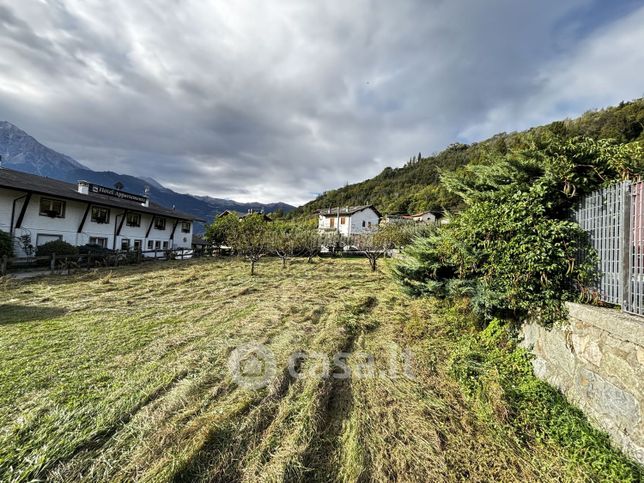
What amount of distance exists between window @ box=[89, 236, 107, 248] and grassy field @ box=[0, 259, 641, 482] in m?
15.7

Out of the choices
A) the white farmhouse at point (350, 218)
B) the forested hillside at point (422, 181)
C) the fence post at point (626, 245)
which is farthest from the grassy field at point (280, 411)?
the forested hillside at point (422, 181)

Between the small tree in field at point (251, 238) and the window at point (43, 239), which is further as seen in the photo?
the small tree in field at point (251, 238)

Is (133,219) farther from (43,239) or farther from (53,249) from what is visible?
(53,249)

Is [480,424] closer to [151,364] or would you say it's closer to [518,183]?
[518,183]

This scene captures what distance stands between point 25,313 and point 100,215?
52.0 ft

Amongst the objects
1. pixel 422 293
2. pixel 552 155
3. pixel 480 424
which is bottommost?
pixel 480 424

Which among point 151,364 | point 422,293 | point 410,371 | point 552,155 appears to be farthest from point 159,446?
point 552,155

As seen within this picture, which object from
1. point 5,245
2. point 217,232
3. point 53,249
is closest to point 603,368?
point 5,245

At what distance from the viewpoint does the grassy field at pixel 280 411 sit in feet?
7.60

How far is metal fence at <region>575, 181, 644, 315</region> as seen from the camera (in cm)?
267

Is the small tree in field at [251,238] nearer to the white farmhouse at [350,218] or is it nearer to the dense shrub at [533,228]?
the dense shrub at [533,228]

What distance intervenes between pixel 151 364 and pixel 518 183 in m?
6.07

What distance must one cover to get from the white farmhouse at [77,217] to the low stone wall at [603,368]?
22315mm

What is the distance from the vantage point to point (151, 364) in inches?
155
